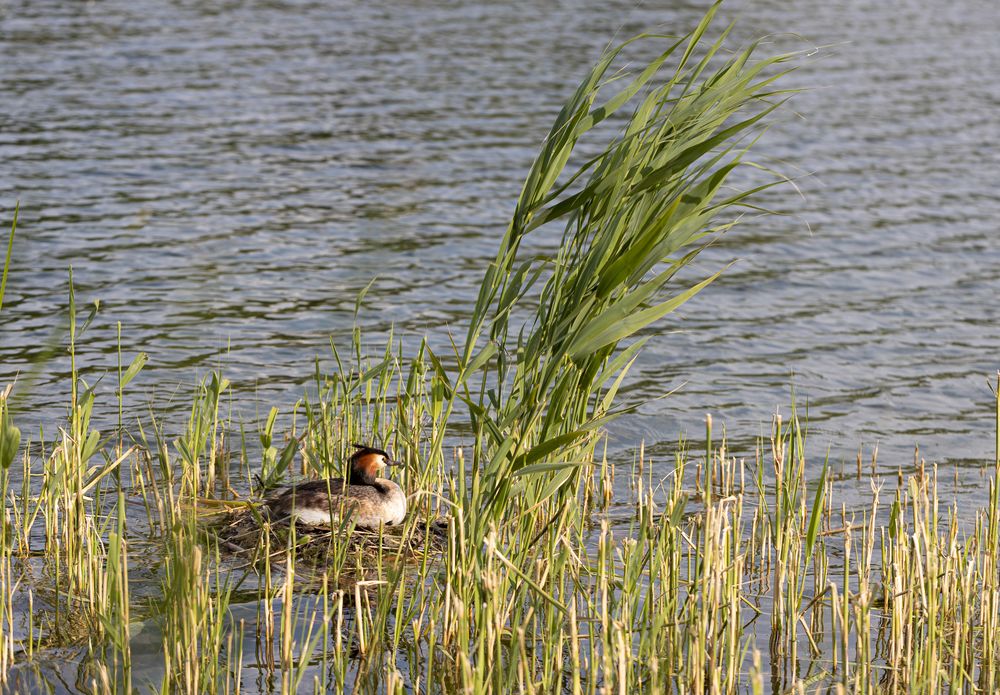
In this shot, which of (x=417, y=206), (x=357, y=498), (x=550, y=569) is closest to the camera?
(x=550, y=569)

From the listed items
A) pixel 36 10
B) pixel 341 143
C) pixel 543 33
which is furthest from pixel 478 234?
pixel 36 10

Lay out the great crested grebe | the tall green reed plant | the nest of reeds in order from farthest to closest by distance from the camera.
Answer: the great crested grebe, the nest of reeds, the tall green reed plant

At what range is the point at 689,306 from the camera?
528 inches

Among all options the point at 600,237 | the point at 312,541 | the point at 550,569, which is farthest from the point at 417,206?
the point at 600,237

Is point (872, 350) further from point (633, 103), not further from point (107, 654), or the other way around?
point (633, 103)

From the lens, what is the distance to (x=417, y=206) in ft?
52.6

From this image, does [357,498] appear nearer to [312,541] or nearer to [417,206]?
[312,541]

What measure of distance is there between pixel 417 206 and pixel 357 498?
9.58m

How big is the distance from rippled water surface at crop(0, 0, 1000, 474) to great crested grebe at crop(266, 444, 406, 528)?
0.91m

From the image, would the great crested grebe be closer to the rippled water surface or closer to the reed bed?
the reed bed

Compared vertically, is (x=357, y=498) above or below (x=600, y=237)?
below

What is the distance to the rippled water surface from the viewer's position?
10.6 meters

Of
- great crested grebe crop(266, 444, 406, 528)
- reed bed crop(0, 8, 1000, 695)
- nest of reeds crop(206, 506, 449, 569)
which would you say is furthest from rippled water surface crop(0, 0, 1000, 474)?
nest of reeds crop(206, 506, 449, 569)

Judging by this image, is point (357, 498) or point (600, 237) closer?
point (600, 237)
